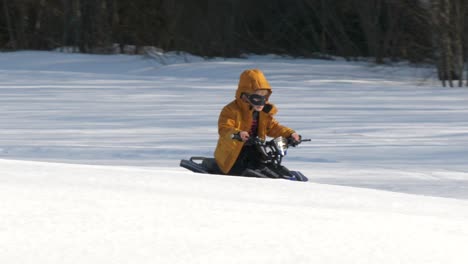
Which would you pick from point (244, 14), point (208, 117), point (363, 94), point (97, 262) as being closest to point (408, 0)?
point (363, 94)

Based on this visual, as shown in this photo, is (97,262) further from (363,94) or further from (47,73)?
(47,73)

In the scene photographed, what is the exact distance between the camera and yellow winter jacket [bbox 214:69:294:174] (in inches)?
287

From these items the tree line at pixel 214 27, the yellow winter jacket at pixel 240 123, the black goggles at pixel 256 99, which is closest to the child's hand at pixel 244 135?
the yellow winter jacket at pixel 240 123

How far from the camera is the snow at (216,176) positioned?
3725 mm

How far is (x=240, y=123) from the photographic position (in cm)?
740

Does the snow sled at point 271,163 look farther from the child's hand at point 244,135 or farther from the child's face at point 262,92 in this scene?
the child's face at point 262,92

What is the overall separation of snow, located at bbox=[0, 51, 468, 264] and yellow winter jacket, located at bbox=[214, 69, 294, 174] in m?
0.74

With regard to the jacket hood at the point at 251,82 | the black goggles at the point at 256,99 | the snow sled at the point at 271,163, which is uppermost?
the jacket hood at the point at 251,82

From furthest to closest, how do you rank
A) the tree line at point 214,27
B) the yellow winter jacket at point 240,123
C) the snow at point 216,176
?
the tree line at point 214,27 < the yellow winter jacket at point 240,123 < the snow at point 216,176

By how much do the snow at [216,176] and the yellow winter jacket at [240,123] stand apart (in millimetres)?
736

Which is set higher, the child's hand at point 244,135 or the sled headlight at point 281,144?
the child's hand at point 244,135

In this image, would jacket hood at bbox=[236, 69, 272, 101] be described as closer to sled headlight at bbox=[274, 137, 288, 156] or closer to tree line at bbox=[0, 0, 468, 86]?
sled headlight at bbox=[274, 137, 288, 156]

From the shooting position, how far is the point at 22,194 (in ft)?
14.1

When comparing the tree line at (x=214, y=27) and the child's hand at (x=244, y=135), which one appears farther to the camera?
the tree line at (x=214, y=27)
